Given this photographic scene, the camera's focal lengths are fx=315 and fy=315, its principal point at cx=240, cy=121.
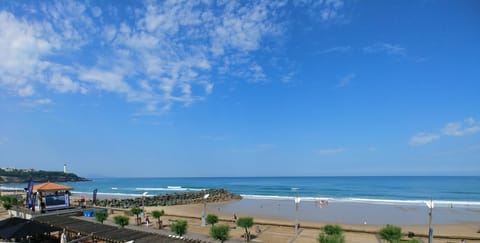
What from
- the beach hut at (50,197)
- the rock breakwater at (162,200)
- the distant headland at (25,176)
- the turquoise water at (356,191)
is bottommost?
the distant headland at (25,176)

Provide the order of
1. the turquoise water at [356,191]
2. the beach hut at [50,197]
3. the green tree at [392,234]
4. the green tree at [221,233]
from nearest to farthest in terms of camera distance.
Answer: the green tree at [221,233] < the green tree at [392,234] < the beach hut at [50,197] < the turquoise water at [356,191]

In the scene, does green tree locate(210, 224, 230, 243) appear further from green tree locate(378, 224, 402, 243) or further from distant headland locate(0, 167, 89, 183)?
distant headland locate(0, 167, 89, 183)

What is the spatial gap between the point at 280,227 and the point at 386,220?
40.6 ft

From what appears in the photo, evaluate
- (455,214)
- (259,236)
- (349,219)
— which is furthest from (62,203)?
(455,214)

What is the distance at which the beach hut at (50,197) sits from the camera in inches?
903

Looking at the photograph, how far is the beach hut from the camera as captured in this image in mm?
22938

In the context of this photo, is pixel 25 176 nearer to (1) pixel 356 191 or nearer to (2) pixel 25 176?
(2) pixel 25 176

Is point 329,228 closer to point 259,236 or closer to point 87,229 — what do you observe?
point 259,236

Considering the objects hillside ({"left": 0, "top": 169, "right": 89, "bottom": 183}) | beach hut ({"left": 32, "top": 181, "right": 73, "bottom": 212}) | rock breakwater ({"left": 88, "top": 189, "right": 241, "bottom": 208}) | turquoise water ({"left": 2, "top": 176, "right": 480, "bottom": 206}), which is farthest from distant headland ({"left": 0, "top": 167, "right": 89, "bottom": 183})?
beach hut ({"left": 32, "top": 181, "right": 73, "bottom": 212})

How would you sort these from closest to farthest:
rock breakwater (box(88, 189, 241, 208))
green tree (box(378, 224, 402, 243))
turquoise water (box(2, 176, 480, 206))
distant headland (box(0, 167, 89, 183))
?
green tree (box(378, 224, 402, 243)) < rock breakwater (box(88, 189, 241, 208)) < turquoise water (box(2, 176, 480, 206)) < distant headland (box(0, 167, 89, 183))

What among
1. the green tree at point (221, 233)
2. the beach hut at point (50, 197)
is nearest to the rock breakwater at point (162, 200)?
the beach hut at point (50, 197)

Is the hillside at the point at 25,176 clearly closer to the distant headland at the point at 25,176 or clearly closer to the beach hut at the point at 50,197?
the distant headland at the point at 25,176

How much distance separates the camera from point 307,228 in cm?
2264

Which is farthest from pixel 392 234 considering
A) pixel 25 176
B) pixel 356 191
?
pixel 25 176
